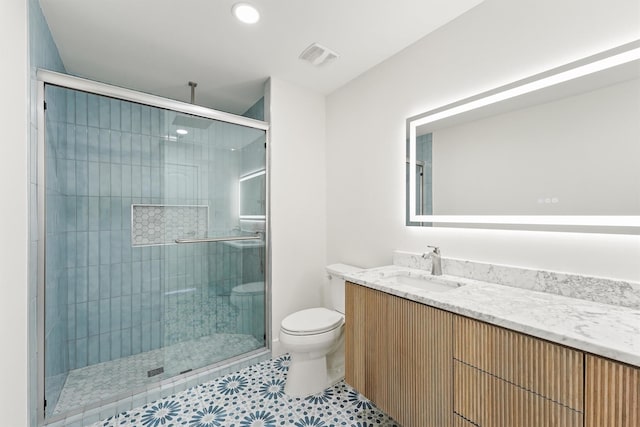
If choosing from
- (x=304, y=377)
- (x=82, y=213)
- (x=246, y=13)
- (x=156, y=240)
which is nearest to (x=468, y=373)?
(x=304, y=377)

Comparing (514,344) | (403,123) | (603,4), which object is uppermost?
(603,4)

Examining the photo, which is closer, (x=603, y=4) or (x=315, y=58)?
(x=603, y=4)

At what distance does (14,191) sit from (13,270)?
0.35 metres

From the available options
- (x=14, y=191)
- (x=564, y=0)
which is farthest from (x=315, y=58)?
(x=14, y=191)

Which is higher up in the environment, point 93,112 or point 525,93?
point 93,112

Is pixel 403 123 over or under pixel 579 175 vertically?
over

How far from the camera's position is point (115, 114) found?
82.3 inches

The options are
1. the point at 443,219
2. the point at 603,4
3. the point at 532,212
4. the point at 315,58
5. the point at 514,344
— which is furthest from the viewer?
the point at 315,58

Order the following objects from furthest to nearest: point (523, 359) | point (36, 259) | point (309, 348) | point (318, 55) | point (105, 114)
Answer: point (105, 114) → point (318, 55) → point (309, 348) → point (36, 259) → point (523, 359)

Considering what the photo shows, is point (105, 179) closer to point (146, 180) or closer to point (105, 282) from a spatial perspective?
point (146, 180)

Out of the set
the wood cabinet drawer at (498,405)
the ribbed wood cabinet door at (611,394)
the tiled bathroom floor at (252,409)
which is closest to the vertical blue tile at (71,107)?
the tiled bathroom floor at (252,409)

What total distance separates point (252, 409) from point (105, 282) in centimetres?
161

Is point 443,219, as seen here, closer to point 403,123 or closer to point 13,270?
point 403,123

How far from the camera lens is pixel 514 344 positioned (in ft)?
3.07
